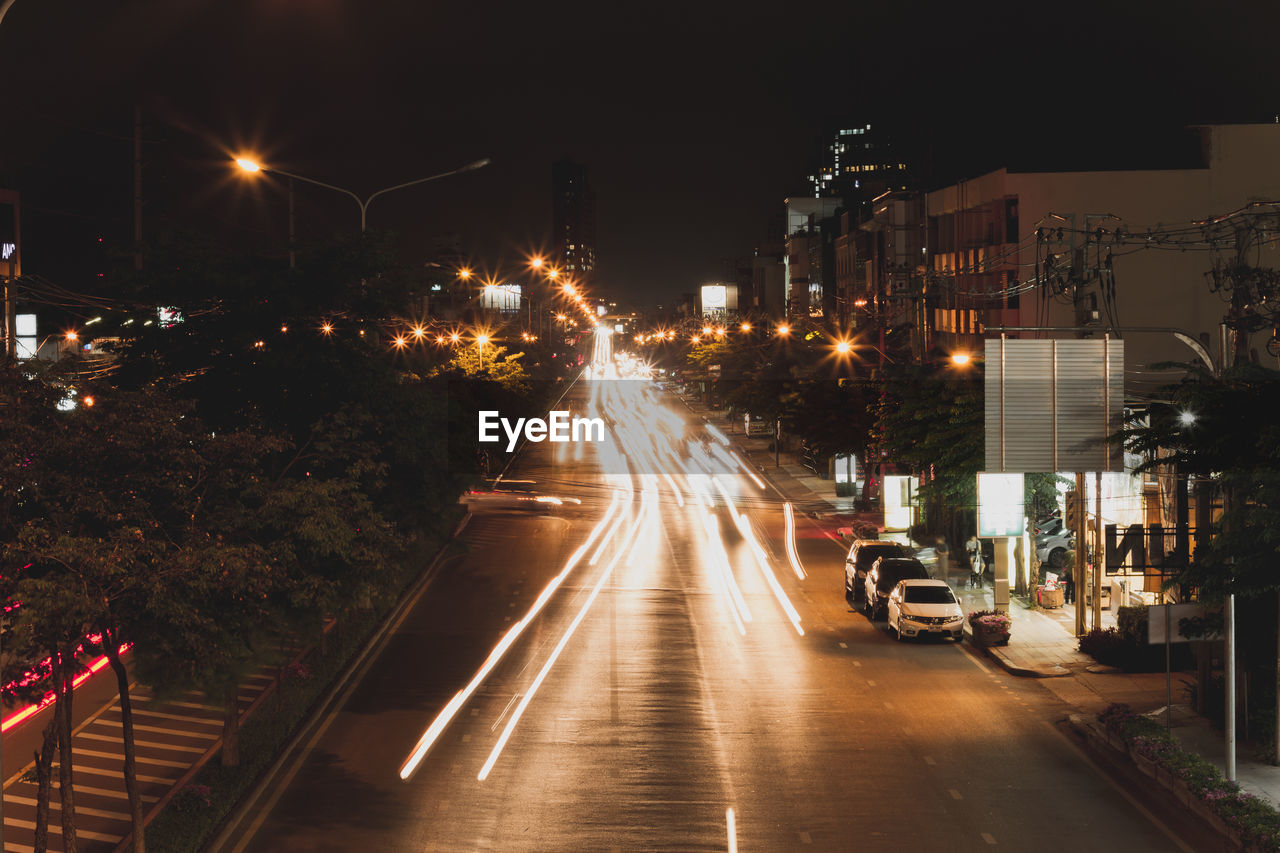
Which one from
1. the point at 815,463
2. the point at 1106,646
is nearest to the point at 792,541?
the point at 1106,646

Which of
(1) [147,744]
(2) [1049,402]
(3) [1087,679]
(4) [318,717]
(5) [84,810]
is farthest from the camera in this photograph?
(2) [1049,402]

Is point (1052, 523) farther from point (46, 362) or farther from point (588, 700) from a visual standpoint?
point (46, 362)

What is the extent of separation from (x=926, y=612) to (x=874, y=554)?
195 inches

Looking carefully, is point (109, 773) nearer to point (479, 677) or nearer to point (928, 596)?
point (479, 677)

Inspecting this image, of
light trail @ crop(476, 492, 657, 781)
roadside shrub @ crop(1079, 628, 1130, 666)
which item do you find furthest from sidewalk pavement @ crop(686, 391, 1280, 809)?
light trail @ crop(476, 492, 657, 781)

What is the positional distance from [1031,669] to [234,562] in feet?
57.2

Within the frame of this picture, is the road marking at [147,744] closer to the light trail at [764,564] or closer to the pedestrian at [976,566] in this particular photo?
the light trail at [764,564]

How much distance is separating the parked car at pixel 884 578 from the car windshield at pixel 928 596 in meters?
1.17

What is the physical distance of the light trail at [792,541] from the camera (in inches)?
1527

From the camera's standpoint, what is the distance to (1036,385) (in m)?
26.2

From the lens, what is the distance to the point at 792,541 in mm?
44750

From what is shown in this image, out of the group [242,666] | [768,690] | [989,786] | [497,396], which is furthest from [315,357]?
[497,396]

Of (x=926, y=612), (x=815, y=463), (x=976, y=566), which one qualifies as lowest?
(x=926, y=612)

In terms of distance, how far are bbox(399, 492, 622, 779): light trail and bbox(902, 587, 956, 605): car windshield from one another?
28.6 ft
